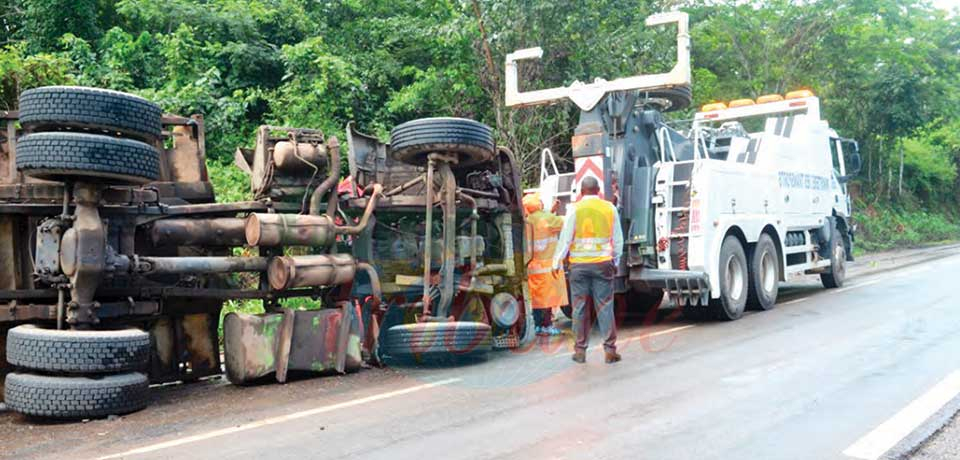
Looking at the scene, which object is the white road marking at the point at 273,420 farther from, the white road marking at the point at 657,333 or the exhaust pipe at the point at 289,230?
the white road marking at the point at 657,333

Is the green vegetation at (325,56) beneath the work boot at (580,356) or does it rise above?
above

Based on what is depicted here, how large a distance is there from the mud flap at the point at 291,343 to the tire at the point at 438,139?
1.44 m

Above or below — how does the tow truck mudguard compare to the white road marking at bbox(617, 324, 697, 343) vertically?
above

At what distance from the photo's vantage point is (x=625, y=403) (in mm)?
5516

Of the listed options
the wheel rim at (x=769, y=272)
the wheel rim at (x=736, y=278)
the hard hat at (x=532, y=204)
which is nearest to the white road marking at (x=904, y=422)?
the wheel rim at (x=736, y=278)

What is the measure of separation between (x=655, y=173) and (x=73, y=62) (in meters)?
8.88

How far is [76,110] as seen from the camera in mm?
5168

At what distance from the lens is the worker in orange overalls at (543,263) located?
8805 millimetres

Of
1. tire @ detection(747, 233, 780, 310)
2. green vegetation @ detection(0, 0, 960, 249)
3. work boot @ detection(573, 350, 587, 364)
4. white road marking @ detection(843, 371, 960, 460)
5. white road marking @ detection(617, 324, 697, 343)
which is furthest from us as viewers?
green vegetation @ detection(0, 0, 960, 249)

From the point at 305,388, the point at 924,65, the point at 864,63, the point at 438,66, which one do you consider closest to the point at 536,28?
the point at 438,66

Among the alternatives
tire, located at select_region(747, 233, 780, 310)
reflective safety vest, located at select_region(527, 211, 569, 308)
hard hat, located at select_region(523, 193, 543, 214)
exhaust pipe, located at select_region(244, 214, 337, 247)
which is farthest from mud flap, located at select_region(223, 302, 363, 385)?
tire, located at select_region(747, 233, 780, 310)

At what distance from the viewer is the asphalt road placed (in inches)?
176

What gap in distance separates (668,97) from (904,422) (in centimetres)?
648

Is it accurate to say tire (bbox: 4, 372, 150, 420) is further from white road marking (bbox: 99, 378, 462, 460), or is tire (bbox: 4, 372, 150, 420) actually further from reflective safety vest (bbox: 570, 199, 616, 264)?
reflective safety vest (bbox: 570, 199, 616, 264)
